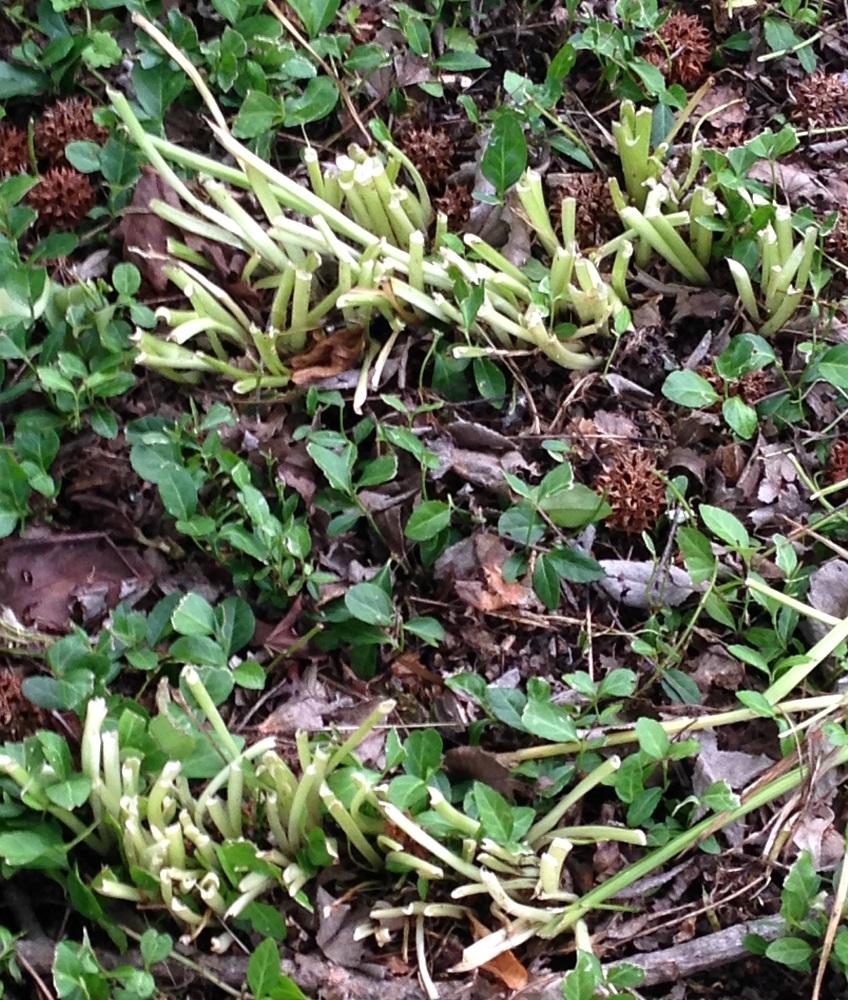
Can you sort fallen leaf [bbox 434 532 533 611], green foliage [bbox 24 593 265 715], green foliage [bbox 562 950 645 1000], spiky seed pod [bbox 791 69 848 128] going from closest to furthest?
1. green foliage [bbox 562 950 645 1000]
2. green foliage [bbox 24 593 265 715]
3. fallen leaf [bbox 434 532 533 611]
4. spiky seed pod [bbox 791 69 848 128]

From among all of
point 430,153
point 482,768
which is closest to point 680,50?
point 430,153

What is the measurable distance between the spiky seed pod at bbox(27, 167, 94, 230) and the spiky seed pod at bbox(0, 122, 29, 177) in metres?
0.06

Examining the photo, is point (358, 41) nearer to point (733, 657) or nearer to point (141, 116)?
point (141, 116)

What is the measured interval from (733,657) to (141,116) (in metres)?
1.29

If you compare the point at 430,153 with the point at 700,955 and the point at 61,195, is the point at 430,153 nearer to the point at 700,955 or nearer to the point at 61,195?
the point at 61,195

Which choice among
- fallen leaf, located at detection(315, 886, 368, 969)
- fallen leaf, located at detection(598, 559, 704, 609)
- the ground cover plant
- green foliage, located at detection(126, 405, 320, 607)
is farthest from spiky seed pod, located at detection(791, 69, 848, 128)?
fallen leaf, located at detection(315, 886, 368, 969)

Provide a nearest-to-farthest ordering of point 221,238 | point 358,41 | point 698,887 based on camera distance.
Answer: point 698,887 → point 221,238 → point 358,41

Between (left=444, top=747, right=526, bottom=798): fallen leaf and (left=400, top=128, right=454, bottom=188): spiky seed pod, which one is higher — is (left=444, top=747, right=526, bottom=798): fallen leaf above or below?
below

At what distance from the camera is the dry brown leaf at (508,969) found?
1.25 m

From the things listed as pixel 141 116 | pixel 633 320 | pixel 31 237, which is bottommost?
pixel 633 320

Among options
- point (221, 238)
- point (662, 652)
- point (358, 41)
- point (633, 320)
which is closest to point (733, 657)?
point (662, 652)

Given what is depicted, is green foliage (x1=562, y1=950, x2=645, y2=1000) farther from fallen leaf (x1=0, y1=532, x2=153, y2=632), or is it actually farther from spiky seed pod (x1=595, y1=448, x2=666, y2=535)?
fallen leaf (x1=0, y1=532, x2=153, y2=632)

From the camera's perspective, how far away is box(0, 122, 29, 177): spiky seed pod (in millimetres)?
1768

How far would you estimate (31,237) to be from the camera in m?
1.75
